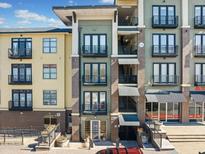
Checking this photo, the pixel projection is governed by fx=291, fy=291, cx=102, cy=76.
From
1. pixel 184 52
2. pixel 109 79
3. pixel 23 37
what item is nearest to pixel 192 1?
pixel 184 52

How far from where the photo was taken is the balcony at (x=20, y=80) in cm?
3491

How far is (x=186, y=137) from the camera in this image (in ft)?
92.3

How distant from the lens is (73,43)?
31969 millimetres

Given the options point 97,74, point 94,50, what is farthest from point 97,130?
point 94,50

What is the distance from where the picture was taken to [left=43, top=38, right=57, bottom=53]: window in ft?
114

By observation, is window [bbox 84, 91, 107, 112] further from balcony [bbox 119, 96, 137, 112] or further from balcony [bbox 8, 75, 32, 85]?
balcony [bbox 8, 75, 32, 85]

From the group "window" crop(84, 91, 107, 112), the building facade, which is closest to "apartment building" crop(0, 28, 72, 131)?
the building facade

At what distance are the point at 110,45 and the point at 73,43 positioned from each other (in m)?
4.07

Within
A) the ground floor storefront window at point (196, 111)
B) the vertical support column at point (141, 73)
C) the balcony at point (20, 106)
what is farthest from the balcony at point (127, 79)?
the balcony at point (20, 106)

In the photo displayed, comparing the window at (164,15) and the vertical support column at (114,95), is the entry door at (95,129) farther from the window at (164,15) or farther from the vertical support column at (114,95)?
the window at (164,15)

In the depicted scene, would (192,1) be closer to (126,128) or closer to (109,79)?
(109,79)

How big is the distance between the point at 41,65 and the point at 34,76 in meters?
1.58

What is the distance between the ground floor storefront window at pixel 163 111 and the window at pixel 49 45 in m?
12.8

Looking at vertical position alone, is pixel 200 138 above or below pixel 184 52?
below
